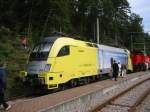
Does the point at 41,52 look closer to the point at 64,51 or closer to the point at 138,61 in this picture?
the point at 64,51


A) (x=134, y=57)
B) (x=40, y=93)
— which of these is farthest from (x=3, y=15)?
(x=40, y=93)

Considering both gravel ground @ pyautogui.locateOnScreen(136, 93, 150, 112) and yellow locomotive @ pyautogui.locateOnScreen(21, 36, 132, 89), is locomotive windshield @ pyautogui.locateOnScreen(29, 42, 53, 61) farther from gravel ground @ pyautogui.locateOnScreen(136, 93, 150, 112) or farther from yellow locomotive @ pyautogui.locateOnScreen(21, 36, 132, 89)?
gravel ground @ pyautogui.locateOnScreen(136, 93, 150, 112)

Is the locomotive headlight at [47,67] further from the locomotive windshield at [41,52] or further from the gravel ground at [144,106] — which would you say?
the gravel ground at [144,106]

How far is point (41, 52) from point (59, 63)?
3.71 feet

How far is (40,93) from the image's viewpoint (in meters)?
23.2

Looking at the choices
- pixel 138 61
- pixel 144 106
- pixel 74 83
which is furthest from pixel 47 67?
pixel 138 61

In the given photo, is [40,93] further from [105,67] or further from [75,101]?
[105,67]

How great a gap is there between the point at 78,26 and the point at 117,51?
135 ft

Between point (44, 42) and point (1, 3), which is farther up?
point (1, 3)

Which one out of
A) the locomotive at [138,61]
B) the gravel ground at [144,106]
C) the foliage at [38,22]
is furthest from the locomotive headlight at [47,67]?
the locomotive at [138,61]

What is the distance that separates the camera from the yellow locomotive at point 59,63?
2195cm

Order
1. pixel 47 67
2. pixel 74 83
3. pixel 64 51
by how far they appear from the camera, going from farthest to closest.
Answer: pixel 74 83
pixel 64 51
pixel 47 67

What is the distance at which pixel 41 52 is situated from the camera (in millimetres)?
22875

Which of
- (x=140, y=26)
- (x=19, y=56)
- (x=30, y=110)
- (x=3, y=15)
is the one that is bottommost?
(x=30, y=110)
